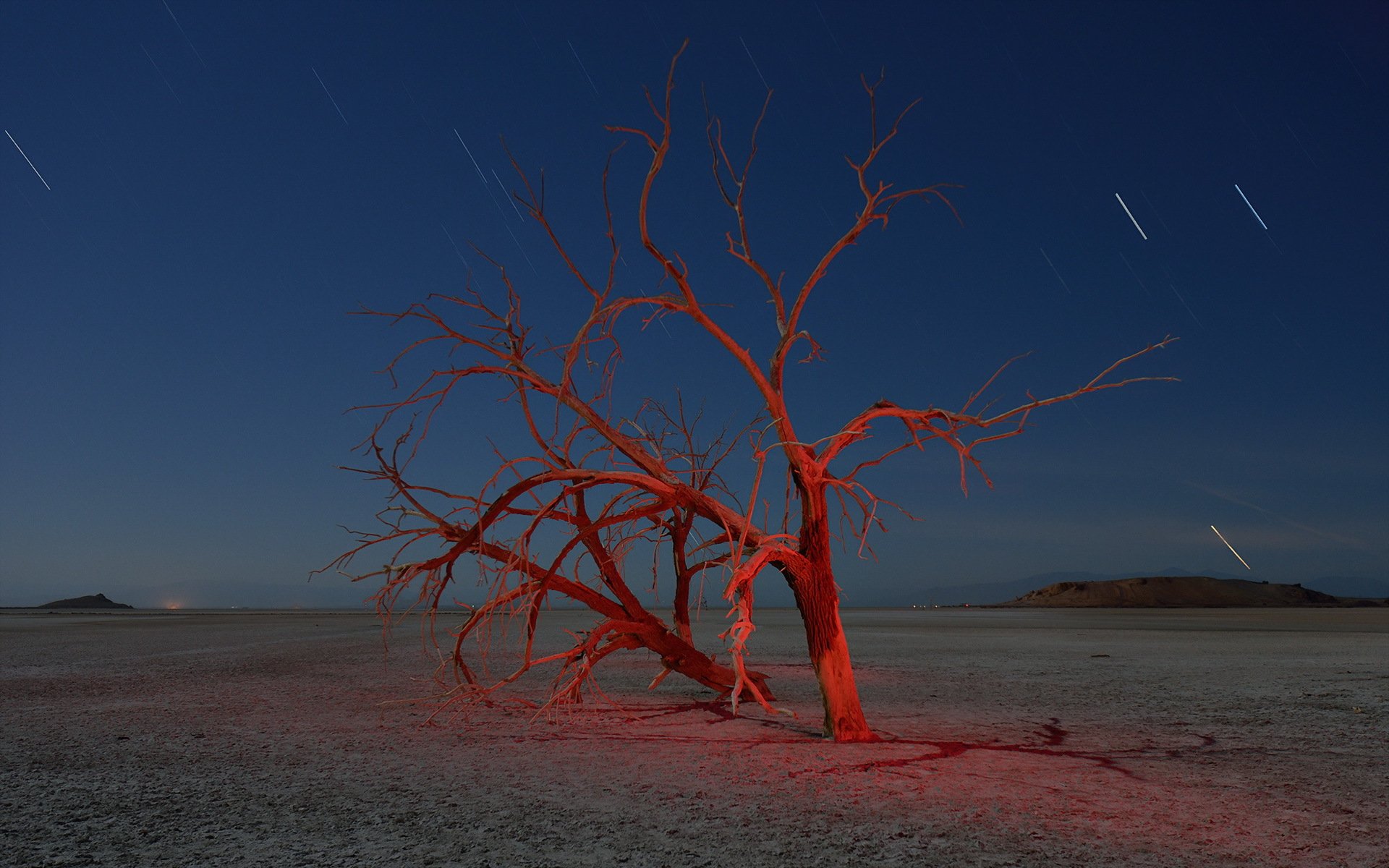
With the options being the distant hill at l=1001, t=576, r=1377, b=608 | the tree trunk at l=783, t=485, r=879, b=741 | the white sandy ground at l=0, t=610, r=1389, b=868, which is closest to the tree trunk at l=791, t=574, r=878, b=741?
the tree trunk at l=783, t=485, r=879, b=741

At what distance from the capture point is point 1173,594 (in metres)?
71.0

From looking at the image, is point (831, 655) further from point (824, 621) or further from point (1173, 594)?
point (1173, 594)

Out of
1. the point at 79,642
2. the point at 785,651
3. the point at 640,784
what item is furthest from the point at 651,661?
the point at 79,642

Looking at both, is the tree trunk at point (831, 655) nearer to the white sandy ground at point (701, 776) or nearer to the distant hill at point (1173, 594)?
the white sandy ground at point (701, 776)

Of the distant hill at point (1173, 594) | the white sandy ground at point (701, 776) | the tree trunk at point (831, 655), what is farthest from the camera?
the distant hill at point (1173, 594)

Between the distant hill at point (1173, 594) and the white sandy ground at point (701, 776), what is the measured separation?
63.8 m

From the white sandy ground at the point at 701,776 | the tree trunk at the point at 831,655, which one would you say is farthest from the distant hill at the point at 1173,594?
the tree trunk at the point at 831,655

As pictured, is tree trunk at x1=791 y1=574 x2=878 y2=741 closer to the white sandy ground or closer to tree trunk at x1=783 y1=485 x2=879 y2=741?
tree trunk at x1=783 y1=485 x2=879 y2=741

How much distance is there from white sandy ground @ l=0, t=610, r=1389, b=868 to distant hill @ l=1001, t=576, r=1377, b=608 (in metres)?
63.8

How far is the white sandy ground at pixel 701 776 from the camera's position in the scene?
4.00 m

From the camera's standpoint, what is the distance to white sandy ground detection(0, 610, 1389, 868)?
13.1ft

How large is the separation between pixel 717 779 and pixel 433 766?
1.96 meters

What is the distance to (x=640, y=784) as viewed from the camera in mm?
5305

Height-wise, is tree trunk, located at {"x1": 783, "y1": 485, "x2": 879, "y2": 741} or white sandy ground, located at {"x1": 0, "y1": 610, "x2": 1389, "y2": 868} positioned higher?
tree trunk, located at {"x1": 783, "y1": 485, "x2": 879, "y2": 741}
